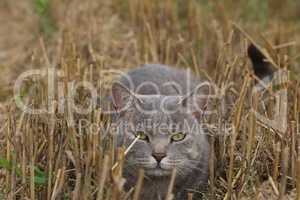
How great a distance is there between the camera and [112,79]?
14.2 feet

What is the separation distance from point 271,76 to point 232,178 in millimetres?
1184

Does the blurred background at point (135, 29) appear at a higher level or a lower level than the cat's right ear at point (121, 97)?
higher

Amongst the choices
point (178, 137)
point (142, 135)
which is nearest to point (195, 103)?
point (178, 137)

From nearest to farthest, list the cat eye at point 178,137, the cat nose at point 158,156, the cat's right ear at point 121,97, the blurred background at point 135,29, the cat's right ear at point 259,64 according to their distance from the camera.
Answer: the cat nose at point 158,156 < the cat eye at point 178,137 < the cat's right ear at point 121,97 < the cat's right ear at point 259,64 < the blurred background at point 135,29

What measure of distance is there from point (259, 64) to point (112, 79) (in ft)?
3.27

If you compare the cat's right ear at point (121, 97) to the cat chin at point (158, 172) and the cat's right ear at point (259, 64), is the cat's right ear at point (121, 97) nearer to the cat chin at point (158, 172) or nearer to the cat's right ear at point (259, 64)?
the cat chin at point (158, 172)

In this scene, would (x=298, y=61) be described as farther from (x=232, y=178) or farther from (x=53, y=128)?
(x=53, y=128)

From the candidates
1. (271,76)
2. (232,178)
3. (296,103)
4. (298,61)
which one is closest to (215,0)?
(298,61)

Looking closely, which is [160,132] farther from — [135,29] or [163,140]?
[135,29]

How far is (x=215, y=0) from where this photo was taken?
5473mm

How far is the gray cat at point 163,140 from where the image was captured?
119 inches

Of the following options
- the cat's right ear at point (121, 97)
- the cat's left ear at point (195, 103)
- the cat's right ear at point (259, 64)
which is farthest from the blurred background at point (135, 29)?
the cat's right ear at point (121, 97)

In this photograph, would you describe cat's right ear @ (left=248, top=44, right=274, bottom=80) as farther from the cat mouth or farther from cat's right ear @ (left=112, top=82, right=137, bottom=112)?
the cat mouth

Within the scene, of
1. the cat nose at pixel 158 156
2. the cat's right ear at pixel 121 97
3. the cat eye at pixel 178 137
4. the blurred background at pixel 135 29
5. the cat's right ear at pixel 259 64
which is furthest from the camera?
the blurred background at pixel 135 29
